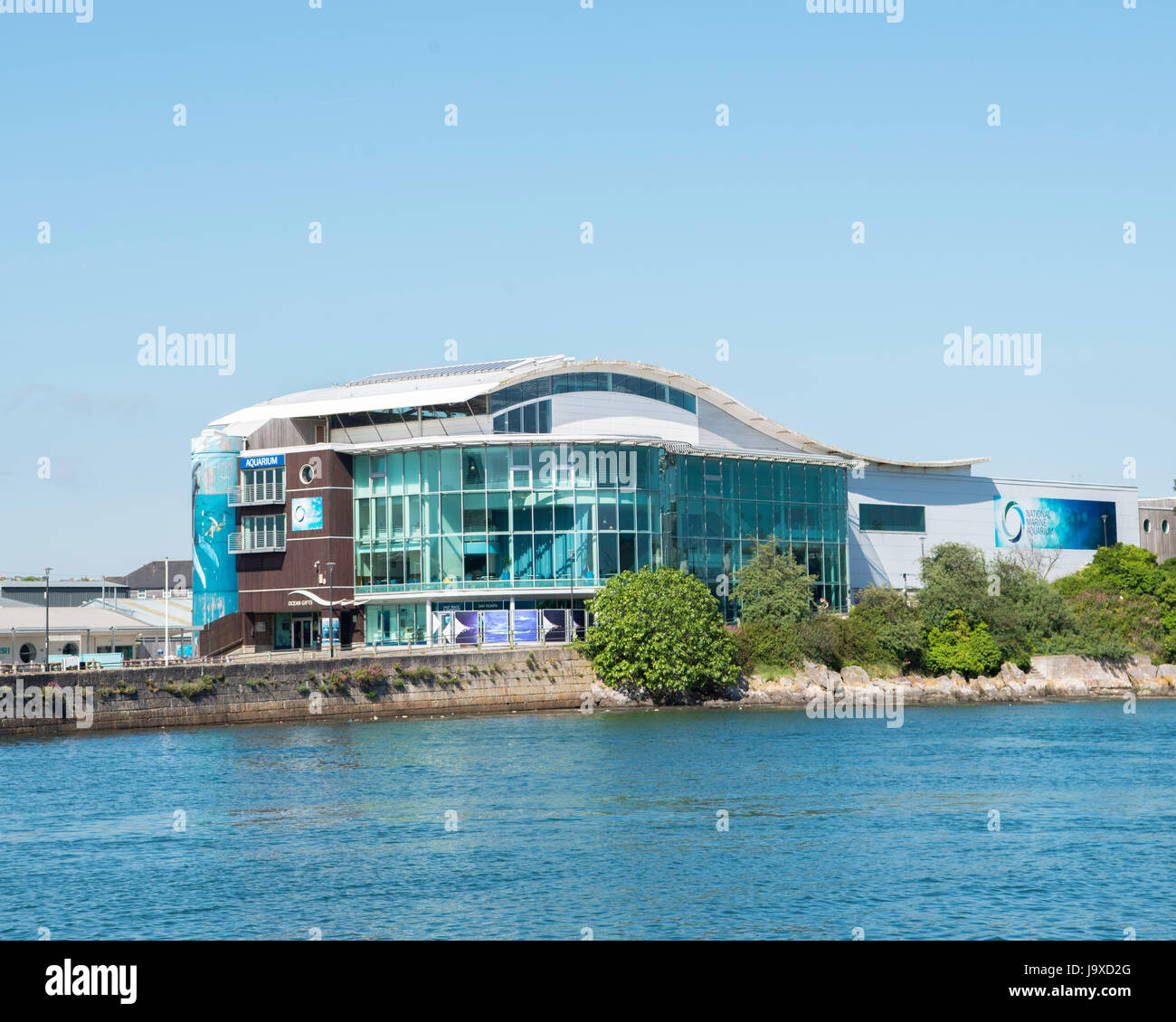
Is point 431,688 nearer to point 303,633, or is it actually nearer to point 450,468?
point 450,468

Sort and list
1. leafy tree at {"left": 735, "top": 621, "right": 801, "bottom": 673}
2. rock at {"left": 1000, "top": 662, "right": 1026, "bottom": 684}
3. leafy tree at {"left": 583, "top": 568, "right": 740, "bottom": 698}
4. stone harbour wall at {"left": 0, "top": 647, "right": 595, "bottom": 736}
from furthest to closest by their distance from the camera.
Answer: rock at {"left": 1000, "top": 662, "right": 1026, "bottom": 684}
leafy tree at {"left": 735, "top": 621, "right": 801, "bottom": 673}
leafy tree at {"left": 583, "top": 568, "right": 740, "bottom": 698}
stone harbour wall at {"left": 0, "top": 647, "right": 595, "bottom": 736}

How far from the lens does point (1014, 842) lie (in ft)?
113

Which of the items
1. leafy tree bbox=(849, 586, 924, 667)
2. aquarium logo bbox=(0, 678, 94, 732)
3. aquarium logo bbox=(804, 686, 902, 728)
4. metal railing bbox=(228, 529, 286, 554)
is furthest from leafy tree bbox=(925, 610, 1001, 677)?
aquarium logo bbox=(0, 678, 94, 732)

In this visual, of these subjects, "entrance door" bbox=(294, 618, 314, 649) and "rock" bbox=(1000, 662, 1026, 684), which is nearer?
"entrance door" bbox=(294, 618, 314, 649)

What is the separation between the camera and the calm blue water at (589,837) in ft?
89.6

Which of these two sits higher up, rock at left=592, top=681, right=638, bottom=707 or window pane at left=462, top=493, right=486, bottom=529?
window pane at left=462, top=493, right=486, bottom=529

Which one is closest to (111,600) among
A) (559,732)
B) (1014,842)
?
(559,732)

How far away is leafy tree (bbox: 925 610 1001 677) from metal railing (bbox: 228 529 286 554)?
40930 millimetres

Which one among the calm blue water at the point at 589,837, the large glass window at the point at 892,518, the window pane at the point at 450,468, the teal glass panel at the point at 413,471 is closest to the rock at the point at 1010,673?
the large glass window at the point at 892,518

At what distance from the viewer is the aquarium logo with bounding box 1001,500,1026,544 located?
112438 mm

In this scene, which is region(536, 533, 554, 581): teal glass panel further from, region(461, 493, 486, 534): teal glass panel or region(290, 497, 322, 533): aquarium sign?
region(290, 497, 322, 533): aquarium sign

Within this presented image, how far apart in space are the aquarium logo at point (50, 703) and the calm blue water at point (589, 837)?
1.82 metres
